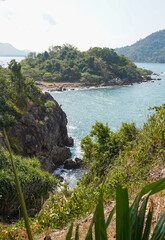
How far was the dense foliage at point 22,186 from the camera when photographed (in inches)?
335

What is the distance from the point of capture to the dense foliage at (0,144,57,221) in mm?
8500

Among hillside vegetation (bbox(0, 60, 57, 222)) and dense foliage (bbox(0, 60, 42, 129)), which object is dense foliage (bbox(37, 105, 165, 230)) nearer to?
hillside vegetation (bbox(0, 60, 57, 222))

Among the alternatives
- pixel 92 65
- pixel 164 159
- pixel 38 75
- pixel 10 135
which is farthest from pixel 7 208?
pixel 92 65

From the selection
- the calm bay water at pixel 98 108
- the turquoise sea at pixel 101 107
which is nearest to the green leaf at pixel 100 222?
the calm bay water at pixel 98 108

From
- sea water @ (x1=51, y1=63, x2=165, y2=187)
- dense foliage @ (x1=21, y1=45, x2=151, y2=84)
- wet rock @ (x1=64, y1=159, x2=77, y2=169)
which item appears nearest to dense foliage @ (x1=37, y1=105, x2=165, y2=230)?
wet rock @ (x1=64, y1=159, x2=77, y2=169)

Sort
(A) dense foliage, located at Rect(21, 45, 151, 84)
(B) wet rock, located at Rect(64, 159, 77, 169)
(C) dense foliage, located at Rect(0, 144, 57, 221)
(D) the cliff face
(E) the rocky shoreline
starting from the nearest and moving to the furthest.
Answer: (C) dense foliage, located at Rect(0, 144, 57, 221) < (D) the cliff face < (B) wet rock, located at Rect(64, 159, 77, 169) < (E) the rocky shoreline < (A) dense foliage, located at Rect(21, 45, 151, 84)

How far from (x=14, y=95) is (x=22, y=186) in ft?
42.8

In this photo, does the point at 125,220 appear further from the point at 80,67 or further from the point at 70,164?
the point at 80,67

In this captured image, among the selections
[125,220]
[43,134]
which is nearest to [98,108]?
[43,134]

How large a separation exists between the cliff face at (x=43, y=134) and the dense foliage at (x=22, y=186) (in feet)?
21.7

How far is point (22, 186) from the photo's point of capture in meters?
9.20

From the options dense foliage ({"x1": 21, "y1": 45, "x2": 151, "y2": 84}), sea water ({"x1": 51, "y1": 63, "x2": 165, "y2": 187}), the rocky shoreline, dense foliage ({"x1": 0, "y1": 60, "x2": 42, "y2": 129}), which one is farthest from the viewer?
dense foliage ({"x1": 21, "y1": 45, "x2": 151, "y2": 84})

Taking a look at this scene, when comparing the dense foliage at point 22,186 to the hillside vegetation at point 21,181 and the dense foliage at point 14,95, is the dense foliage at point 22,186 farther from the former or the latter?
the dense foliage at point 14,95

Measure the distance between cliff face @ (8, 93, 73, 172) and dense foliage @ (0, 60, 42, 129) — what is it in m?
0.76
